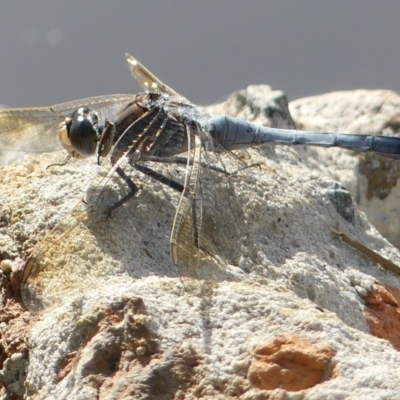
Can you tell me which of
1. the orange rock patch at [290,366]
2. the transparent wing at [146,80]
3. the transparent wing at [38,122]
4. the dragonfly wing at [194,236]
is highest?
the transparent wing at [146,80]

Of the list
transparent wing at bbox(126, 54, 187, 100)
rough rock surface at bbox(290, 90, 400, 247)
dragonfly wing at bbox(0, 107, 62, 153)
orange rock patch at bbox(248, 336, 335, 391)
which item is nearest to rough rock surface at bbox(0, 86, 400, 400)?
orange rock patch at bbox(248, 336, 335, 391)

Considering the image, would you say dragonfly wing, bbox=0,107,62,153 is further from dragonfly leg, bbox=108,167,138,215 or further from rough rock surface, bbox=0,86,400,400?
dragonfly leg, bbox=108,167,138,215

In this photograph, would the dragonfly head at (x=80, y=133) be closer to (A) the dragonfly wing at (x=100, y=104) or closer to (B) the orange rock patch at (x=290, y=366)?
(A) the dragonfly wing at (x=100, y=104)

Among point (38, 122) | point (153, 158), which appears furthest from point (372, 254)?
point (38, 122)

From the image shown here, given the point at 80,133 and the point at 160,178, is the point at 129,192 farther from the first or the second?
the point at 80,133

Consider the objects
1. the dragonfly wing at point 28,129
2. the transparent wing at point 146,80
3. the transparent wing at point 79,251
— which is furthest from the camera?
the transparent wing at point 146,80

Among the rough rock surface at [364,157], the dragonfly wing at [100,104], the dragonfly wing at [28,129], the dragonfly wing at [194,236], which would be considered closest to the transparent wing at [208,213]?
the dragonfly wing at [194,236]

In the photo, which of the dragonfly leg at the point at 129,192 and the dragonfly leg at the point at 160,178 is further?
the dragonfly leg at the point at 160,178
